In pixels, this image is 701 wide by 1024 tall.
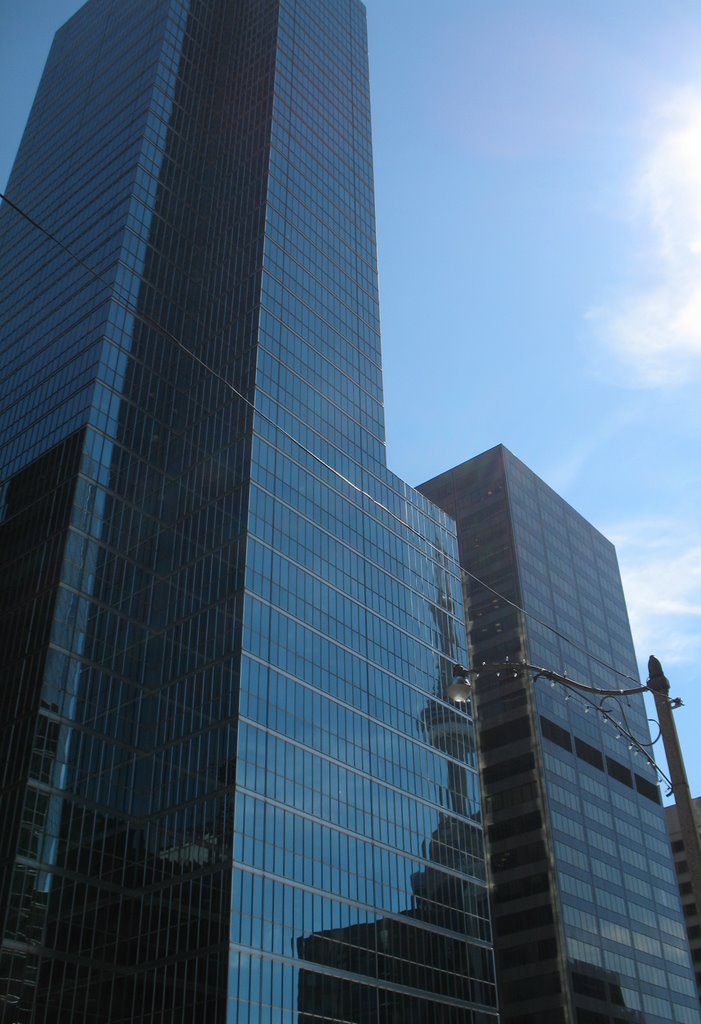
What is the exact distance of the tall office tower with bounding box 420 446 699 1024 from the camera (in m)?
109

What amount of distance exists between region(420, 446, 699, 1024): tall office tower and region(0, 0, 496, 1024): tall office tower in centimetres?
2238

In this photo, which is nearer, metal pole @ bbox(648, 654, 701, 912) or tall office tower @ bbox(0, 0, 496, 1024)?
metal pole @ bbox(648, 654, 701, 912)

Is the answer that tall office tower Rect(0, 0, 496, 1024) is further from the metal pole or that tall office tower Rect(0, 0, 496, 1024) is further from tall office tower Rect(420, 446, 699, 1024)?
the metal pole

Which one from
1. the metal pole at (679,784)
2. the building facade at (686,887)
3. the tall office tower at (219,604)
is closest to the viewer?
the metal pole at (679,784)

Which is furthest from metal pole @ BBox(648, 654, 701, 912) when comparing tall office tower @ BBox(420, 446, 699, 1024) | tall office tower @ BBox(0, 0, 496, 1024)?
tall office tower @ BBox(420, 446, 699, 1024)

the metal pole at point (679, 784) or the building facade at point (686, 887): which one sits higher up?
the building facade at point (686, 887)

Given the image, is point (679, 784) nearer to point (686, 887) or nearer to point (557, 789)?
point (557, 789)

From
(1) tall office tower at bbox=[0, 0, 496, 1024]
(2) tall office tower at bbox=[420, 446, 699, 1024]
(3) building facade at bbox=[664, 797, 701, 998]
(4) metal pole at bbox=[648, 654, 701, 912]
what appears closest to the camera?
(4) metal pole at bbox=[648, 654, 701, 912]

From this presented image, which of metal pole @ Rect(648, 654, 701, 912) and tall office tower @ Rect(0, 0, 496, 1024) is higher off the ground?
tall office tower @ Rect(0, 0, 496, 1024)

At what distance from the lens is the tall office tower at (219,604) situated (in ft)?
225

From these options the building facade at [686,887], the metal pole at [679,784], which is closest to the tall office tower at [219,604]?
the metal pole at [679,784]

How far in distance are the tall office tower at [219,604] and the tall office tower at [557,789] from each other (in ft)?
73.4

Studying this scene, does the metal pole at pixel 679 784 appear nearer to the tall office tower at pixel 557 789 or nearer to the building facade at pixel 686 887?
the tall office tower at pixel 557 789

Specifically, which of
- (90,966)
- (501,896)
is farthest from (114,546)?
(501,896)
